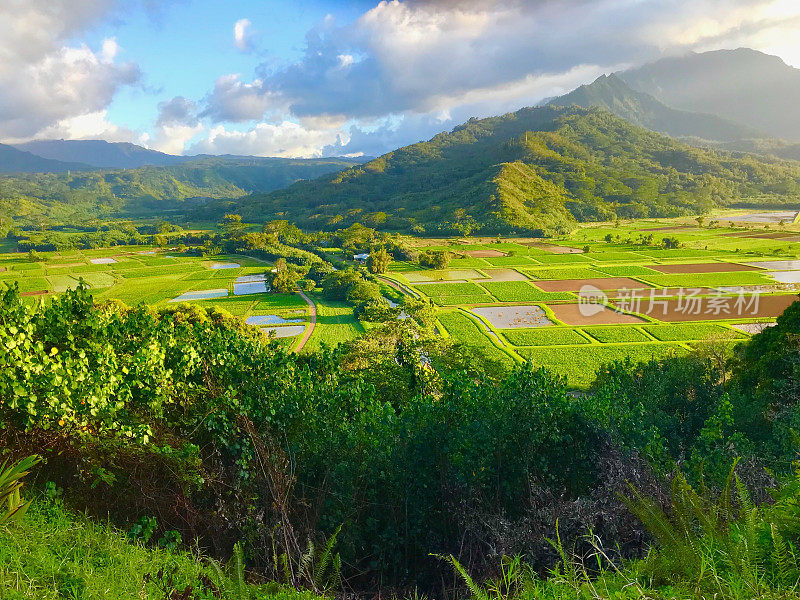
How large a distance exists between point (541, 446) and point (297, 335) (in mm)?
39981

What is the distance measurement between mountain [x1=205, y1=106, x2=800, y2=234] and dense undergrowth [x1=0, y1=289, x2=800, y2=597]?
110 metres

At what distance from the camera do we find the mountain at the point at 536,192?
130250 mm

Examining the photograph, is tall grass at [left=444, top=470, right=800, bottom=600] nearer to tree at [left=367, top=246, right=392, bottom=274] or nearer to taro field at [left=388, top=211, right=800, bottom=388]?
taro field at [left=388, top=211, right=800, bottom=388]

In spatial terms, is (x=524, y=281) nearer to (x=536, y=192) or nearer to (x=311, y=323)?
(x=311, y=323)

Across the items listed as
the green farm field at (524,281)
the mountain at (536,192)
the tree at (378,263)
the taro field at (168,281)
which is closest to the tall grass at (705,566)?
the green farm field at (524,281)

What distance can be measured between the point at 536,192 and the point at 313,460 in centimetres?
14895

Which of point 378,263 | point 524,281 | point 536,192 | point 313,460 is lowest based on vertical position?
point 524,281

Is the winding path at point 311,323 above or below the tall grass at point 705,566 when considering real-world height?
below

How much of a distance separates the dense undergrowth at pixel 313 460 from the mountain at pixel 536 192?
361 feet

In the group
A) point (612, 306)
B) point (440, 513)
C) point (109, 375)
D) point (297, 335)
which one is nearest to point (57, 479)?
point (109, 375)

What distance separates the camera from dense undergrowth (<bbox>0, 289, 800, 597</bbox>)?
21.0 feet

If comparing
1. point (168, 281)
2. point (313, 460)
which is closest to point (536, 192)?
point (168, 281)

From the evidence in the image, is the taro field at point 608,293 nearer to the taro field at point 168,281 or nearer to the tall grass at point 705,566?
the taro field at point 168,281

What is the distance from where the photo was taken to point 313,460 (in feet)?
27.2
